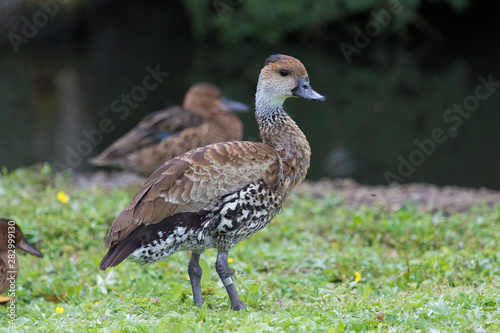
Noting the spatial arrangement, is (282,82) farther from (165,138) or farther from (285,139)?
(165,138)

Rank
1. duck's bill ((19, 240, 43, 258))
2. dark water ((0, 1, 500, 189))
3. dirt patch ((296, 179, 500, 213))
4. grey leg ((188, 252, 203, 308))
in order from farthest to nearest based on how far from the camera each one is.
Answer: dark water ((0, 1, 500, 189)) → dirt patch ((296, 179, 500, 213)) → duck's bill ((19, 240, 43, 258)) → grey leg ((188, 252, 203, 308))

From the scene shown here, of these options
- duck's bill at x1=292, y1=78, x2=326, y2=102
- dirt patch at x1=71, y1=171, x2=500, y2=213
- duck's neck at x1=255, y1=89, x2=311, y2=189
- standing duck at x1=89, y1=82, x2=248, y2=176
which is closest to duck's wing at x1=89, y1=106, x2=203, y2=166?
standing duck at x1=89, y1=82, x2=248, y2=176

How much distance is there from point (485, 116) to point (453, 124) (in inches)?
46.4

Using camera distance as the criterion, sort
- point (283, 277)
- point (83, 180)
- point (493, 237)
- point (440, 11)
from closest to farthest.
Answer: point (283, 277) → point (493, 237) → point (83, 180) → point (440, 11)

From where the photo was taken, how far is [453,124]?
15852 millimetres

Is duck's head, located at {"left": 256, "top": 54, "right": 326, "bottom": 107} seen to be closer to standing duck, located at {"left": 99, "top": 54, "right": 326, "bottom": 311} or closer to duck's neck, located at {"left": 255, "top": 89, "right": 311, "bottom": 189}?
duck's neck, located at {"left": 255, "top": 89, "right": 311, "bottom": 189}

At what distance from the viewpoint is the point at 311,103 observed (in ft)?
64.4

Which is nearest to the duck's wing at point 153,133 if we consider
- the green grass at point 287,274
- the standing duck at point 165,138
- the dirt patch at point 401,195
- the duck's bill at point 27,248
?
the standing duck at point 165,138

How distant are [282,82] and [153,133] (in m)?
3.80

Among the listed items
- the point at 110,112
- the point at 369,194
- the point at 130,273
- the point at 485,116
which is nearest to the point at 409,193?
the point at 369,194

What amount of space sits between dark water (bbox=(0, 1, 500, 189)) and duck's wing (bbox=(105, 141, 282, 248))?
787cm

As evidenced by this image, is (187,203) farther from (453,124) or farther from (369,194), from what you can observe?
(453,124)

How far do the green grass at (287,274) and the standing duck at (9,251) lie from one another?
0.27 metres

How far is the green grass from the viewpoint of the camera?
412cm
